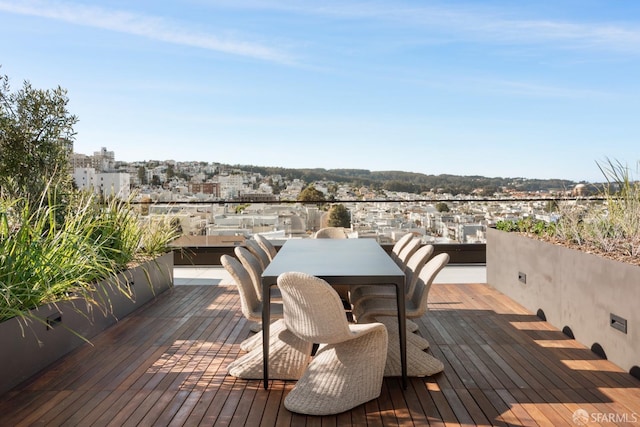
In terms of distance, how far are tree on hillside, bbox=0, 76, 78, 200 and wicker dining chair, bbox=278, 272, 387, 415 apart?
4.47 metres

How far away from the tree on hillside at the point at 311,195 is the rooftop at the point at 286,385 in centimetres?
416

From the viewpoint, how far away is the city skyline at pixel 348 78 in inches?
461

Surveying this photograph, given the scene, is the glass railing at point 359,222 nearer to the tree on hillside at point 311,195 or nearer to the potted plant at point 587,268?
the tree on hillside at point 311,195

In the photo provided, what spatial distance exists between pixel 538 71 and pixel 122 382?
1313 centimetres

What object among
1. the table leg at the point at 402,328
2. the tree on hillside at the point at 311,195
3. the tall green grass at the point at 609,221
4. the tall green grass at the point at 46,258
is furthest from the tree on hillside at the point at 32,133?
the tall green grass at the point at 609,221

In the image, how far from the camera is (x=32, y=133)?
22.7 feet

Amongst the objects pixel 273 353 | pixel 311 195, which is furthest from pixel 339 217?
pixel 273 353

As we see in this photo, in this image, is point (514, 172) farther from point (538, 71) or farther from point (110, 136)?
point (110, 136)

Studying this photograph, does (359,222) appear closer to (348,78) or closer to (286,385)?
(286,385)

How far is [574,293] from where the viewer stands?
4.96 metres

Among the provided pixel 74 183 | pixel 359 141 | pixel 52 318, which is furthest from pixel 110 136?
pixel 52 318

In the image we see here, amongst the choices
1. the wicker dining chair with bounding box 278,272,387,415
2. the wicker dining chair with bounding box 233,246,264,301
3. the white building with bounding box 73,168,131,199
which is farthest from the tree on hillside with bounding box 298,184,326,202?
the wicker dining chair with bounding box 278,272,387,415

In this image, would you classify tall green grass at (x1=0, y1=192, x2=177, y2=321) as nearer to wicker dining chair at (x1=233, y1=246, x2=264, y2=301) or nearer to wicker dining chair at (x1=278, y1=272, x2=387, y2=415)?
wicker dining chair at (x1=233, y1=246, x2=264, y2=301)

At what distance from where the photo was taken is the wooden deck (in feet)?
10.6
